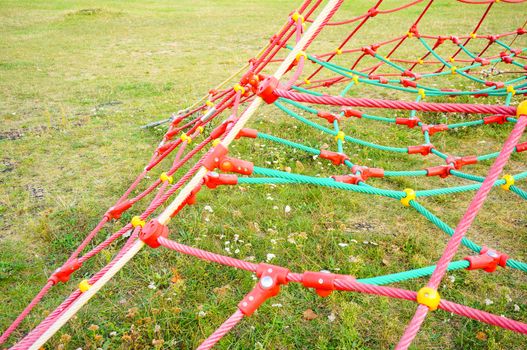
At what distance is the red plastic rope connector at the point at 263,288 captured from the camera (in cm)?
166

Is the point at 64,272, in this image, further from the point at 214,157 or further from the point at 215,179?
the point at 214,157

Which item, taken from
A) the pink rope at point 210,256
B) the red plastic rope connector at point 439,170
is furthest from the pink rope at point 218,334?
the red plastic rope connector at point 439,170

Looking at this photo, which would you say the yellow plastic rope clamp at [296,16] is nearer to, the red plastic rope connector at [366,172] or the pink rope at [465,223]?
the red plastic rope connector at [366,172]

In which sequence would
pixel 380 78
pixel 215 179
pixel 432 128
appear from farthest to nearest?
pixel 380 78 → pixel 432 128 → pixel 215 179

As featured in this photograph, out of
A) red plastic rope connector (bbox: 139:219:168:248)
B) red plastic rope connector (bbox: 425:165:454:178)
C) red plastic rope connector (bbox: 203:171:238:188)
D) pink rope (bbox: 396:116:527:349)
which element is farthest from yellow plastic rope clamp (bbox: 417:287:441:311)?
red plastic rope connector (bbox: 425:165:454:178)

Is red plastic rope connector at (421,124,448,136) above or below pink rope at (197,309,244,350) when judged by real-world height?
above

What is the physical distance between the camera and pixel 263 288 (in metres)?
1.69

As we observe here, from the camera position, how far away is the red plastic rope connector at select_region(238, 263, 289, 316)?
5.45 feet

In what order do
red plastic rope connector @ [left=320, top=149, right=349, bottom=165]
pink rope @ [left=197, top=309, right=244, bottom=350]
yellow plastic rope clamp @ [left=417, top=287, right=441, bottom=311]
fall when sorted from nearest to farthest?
1. yellow plastic rope clamp @ [left=417, top=287, right=441, bottom=311]
2. pink rope @ [left=197, top=309, right=244, bottom=350]
3. red plastic rope connector @ [left=320, top=149, right=349, bottom=165]

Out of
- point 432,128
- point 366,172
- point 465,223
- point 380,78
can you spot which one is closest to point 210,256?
point 465,223

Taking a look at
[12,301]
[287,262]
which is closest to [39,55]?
[12,301]

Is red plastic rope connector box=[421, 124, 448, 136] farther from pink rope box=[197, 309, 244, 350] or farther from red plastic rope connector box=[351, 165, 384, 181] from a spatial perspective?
pink rope box=[197, 309, 244, 350]

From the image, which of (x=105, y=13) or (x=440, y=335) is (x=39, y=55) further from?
(x=440, y=335)

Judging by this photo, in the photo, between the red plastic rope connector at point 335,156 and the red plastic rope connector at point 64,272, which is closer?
the red plastic rope connector at point 64,272
